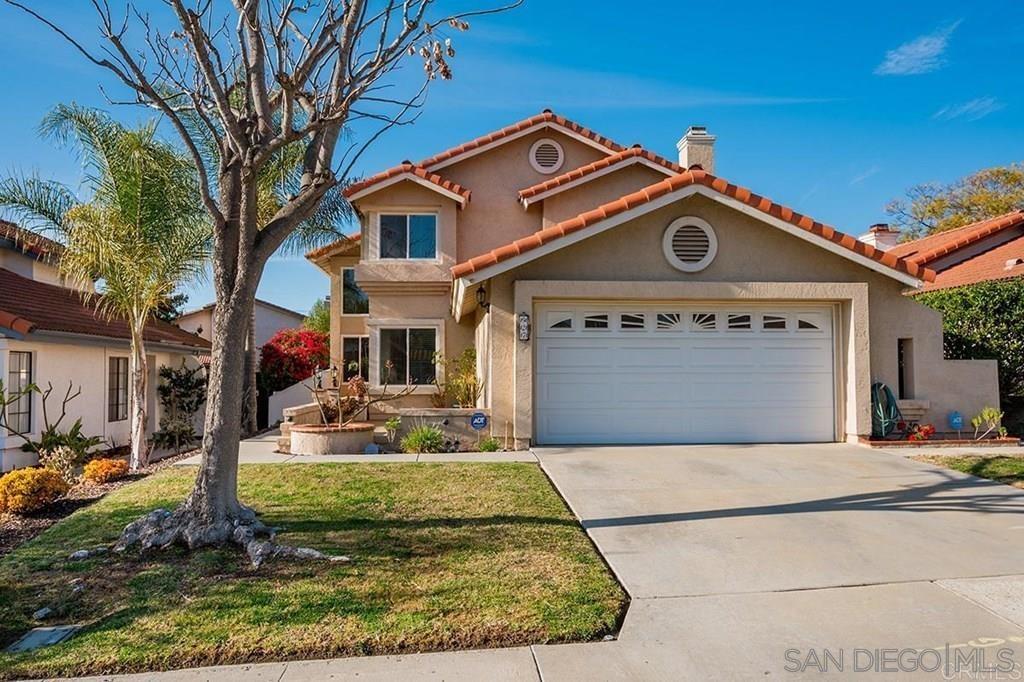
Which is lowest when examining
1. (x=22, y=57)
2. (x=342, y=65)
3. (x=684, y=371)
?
(x=684, y=371)

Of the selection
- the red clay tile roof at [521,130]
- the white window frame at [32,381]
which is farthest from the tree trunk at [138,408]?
the red clay tile roof at [521,130]

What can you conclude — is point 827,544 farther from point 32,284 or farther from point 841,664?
point 32,284

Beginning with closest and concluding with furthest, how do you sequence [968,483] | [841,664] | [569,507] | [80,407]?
[841,664], [569,507], [968,483], [80,407]

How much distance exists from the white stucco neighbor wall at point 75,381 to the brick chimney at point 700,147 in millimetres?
14752

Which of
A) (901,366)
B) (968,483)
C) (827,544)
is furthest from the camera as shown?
(901,366)

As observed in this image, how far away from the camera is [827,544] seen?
5.89 meters

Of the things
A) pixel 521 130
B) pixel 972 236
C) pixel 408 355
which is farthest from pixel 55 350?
pixel 972 236

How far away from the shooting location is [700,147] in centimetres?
1703

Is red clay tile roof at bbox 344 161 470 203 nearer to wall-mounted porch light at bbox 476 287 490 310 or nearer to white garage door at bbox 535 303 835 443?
wall-mounted porch light at bbox 476 287 490 310

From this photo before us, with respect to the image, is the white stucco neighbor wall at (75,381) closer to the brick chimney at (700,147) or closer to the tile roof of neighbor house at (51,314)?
the tile roof of neighbor house at (51,314)

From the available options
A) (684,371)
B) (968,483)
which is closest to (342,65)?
(684,371)

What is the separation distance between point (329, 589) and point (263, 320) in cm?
3343

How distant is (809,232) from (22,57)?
39.1 feet

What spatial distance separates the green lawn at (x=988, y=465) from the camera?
339 inches
